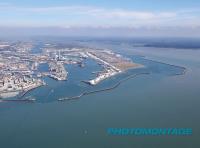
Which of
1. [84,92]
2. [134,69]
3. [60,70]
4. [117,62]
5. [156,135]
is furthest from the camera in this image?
[117,62]

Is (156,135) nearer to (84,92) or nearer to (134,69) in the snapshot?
(84,92)

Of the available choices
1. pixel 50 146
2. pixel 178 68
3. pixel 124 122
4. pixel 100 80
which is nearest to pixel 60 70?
pixel 100 80

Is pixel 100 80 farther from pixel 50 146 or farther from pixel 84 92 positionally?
pixel 50 146

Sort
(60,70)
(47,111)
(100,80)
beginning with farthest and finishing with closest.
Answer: (60,70), (100,80), (47,111)

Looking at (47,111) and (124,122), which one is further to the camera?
(47,111)

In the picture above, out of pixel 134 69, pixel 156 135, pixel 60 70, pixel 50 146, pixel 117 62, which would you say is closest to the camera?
pixel 50 146

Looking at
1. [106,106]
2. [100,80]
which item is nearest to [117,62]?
[100,80]
